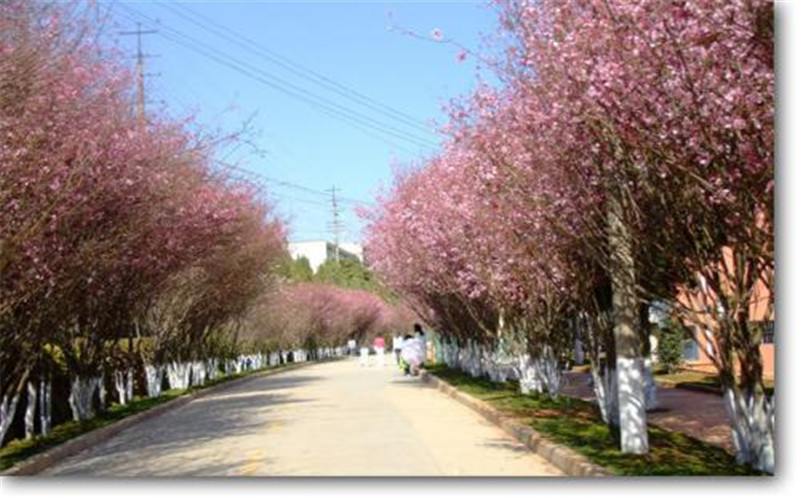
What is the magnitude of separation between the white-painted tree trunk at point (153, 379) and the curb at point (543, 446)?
11.5m

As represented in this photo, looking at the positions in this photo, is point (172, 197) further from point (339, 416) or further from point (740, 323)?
point (740, 323)

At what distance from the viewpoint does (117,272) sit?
20047mm

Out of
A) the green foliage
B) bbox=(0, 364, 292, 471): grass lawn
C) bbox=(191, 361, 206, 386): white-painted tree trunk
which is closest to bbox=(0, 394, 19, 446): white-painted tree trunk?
bbox=(0, 364, 292, 471): grass lawn

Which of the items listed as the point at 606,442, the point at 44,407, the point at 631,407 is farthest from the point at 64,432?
the point at 631,407

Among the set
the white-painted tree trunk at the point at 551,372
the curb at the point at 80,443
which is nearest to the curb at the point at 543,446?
the white-painted tree trunk at the point at 551,372

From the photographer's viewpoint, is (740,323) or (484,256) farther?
(484,256)

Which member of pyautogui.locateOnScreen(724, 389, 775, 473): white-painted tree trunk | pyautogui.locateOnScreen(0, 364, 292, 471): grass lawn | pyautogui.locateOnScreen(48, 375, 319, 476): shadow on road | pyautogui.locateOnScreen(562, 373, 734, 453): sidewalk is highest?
pyautogui.locateOnScreen(724, 389, 775, 473): white-painted tree trunk

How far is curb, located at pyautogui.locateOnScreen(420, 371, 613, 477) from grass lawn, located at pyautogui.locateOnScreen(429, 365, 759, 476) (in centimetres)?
15

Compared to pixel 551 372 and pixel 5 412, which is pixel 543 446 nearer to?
pixel 5 412

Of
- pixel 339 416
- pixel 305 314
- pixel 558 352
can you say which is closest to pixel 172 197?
pixel 339 416

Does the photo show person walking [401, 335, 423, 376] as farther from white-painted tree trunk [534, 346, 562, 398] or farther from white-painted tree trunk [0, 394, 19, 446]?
white-painted tree trunk [0, 394, 19, 446]

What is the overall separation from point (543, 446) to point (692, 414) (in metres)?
6.20

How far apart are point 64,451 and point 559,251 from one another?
24.5ft

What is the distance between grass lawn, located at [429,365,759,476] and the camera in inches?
421
